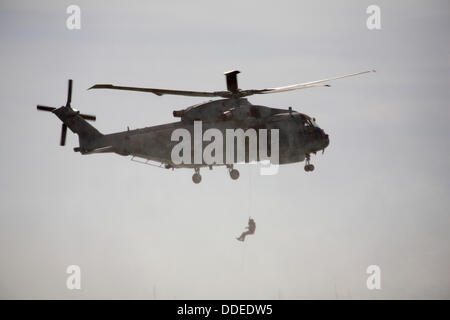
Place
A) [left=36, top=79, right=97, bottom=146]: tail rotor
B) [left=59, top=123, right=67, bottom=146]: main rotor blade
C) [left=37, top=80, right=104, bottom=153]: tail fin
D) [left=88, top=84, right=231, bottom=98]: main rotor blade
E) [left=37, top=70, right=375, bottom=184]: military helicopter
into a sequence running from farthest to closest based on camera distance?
[left=36, top=79, right=97, bottom=146]: tail rotor, [left=59, top=123, right=67, bottom=146]: main rotor blade, [left=37, top=80, right=104, bottom=153]: tail fin, [left=37, top=70, right=375, bottom=184]: military helicopter, [left=88, top=84, right=231, bottom=98]: main rotor blade

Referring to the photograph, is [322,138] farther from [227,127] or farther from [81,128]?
[81,128]

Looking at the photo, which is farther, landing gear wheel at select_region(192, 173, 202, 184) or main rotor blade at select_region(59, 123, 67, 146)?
main rotor blade at select_region(59, 123, 67, 146)

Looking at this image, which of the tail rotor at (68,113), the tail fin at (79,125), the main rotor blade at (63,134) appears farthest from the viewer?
the tail rotor at (68,113)

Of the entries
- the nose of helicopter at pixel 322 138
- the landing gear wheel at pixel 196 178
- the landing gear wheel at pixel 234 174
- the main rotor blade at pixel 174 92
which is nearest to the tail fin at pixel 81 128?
the main rotor blade at pixel 174 92

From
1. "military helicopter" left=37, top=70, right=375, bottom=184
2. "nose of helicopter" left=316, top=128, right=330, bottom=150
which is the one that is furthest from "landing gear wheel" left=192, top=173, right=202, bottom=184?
"nose of helicopter" left=316, top=128, right=330, bottom=150

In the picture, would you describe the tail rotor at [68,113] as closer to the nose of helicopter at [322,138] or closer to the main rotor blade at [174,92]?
the main rotor blade at [174,92]

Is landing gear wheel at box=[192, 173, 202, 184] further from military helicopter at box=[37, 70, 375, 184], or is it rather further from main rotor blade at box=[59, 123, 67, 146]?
main rotor blade at box=[59, 123, 67, 146]

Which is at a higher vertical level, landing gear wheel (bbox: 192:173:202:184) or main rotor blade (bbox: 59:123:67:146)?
main rotor blade (bbox: 59:123:67:146)

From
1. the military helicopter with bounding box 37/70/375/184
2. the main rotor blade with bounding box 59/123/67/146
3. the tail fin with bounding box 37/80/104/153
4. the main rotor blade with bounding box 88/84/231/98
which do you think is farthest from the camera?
the main rotor blade with bounding box 59/123/67/146

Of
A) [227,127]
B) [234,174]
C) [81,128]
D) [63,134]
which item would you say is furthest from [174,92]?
[63,134]

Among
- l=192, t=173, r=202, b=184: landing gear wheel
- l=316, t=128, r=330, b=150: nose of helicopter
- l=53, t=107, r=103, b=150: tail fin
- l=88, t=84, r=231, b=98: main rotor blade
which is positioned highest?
l=88, t=84, r=231, b=98: main rotor blade
